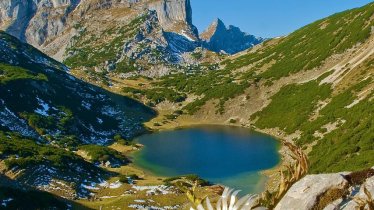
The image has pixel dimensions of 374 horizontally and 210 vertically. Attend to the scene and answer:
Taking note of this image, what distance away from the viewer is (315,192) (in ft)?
29.1

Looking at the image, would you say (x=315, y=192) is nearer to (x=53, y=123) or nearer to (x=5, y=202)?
(x=5, y=202)

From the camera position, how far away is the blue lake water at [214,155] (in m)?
58.3

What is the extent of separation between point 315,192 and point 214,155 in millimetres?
62995

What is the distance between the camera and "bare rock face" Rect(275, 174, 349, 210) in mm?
8406

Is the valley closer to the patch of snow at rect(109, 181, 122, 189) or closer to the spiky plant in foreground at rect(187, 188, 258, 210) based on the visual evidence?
the patch of snow at rect(109, 181, 122, 189)

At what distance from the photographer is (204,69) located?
165 m

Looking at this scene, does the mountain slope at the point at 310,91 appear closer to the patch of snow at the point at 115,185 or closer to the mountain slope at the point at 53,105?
the mountain slope at the point at 53,105

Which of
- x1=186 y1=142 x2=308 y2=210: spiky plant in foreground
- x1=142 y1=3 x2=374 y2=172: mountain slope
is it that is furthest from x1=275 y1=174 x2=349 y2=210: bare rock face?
x1=142 y1=3 x2=374 y2=172: mountain slope

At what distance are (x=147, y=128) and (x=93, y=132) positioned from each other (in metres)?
14.3

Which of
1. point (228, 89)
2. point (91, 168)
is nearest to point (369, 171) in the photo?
point (91, 168)

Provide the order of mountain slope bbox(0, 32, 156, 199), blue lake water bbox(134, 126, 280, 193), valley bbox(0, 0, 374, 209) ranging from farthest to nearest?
blue lake water bbox(134, 126, 280, 193) → mountain slope bbox(0, 32, 156, 199) → valley bbox(0, 0, 374, 209)

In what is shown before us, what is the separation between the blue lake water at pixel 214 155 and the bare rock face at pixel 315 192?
1594 inches

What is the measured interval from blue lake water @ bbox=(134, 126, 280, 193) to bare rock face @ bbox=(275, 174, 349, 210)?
133ft

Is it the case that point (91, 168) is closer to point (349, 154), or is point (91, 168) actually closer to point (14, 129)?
point (14, 129)
